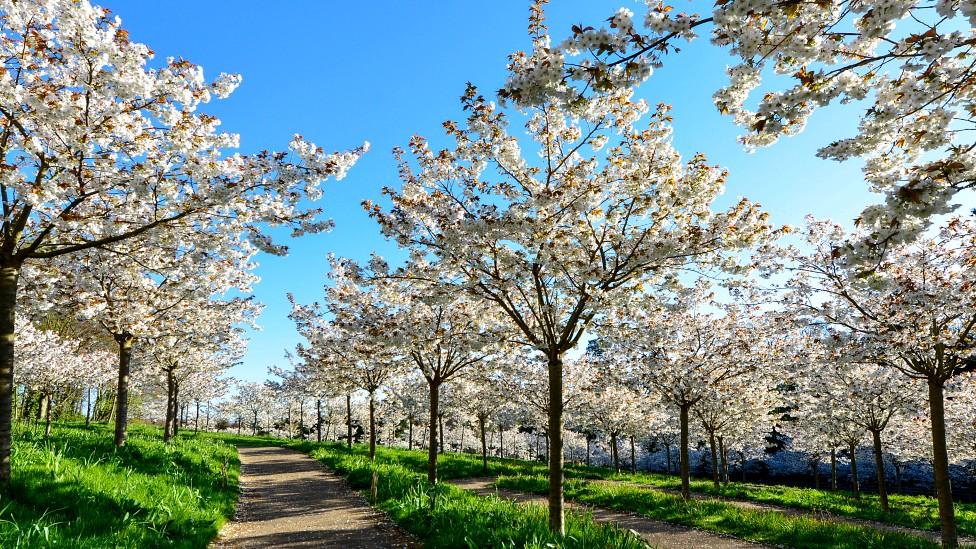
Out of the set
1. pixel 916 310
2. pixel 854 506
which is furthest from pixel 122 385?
pixel 854 506

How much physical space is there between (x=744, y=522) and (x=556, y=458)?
8.55 metres

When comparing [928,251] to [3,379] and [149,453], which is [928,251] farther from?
[149,453]

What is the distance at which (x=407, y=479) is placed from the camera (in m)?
13.7

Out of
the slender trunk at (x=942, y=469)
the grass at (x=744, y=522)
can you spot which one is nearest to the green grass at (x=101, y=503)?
the grass at (x=744, y=522)

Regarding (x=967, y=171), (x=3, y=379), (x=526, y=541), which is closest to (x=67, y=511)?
(x=3, y=379)

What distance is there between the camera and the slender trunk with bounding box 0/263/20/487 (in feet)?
22.1

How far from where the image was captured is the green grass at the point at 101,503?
220 inches

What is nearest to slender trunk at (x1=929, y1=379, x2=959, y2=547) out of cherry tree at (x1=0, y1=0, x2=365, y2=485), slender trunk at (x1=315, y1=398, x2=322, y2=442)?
cherry tree at (x1=0, y1=0, x2=365, y2=485)

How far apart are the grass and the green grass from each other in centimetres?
1156

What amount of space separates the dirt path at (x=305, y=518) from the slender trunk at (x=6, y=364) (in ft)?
10.5

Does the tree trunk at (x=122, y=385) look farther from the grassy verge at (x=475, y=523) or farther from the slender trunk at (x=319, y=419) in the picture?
the slender trunk at (x=319, y=419)

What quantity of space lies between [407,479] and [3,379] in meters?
9.28

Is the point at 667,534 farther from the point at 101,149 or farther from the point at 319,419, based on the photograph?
the point at 319,419

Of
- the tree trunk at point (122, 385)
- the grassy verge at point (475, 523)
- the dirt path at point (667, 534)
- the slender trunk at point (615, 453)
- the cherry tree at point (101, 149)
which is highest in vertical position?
the cherry tree at point (101, 149)
